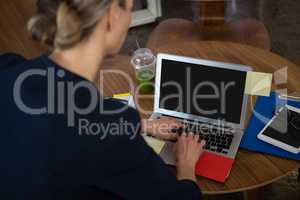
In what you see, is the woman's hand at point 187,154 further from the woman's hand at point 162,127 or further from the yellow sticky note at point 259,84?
the yellow sticky note at point 259,84

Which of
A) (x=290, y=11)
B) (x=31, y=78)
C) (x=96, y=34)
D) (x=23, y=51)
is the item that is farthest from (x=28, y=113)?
(x=290, y=11)

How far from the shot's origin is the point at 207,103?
1426mm

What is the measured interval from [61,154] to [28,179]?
0.31 feet

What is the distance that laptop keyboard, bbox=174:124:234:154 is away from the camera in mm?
1357

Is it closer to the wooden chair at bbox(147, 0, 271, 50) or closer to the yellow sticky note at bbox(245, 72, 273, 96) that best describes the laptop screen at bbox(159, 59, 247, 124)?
the yellow sticky note at bbox(245, 72, 273, 96)

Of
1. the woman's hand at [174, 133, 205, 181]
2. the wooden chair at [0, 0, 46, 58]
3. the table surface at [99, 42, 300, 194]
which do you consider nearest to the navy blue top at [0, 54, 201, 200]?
the woman's hand at [174, 133, 205, 181]

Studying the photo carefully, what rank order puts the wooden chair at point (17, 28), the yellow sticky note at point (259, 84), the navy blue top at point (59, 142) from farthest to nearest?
1. the wooden chair at point (17, 28)
2. the yellow sticky note at point (259, 84)
3. the navy blue top at point (59, 142)

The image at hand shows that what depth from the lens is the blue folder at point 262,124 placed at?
133 cm

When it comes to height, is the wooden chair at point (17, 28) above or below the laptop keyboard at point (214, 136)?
above

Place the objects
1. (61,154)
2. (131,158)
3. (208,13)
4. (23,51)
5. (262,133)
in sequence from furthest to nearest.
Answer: (23,51)
(208,13)
(262,133)
(131,158)
(61,154)

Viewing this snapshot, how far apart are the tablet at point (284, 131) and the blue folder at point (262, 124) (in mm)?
17

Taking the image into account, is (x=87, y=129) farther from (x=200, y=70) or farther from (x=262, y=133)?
(x=262, y=133)

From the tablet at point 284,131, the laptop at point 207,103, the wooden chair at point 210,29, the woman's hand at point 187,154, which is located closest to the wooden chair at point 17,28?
the wooden chair at point 210,29

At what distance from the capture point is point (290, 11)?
3.06 m
